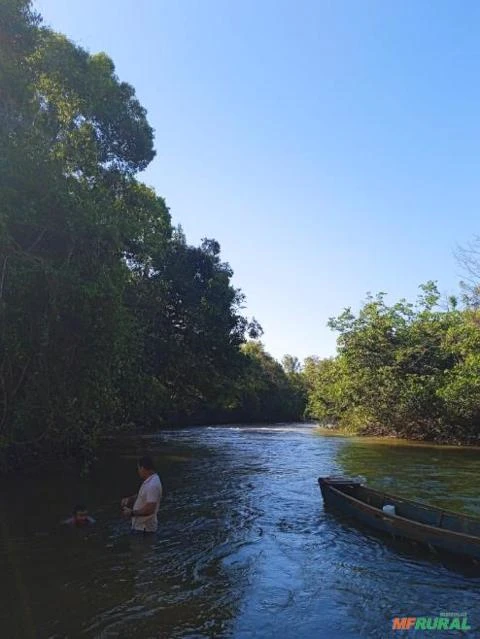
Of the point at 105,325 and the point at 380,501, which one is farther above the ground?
the point at 105,325

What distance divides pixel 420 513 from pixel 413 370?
2865 centimetres

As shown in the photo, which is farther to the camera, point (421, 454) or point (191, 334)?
point (191, 334)

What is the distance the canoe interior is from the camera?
34.0 ft

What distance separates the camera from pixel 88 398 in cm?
1606

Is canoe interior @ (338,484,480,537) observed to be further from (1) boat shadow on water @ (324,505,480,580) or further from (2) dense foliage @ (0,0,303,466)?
(2) dense foliage @ (0,0,303,466)

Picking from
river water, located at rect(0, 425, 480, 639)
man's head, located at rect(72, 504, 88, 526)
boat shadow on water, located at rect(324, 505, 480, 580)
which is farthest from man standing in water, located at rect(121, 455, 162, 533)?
boat shadow on water, located at rect(324, 505, 480, 580)

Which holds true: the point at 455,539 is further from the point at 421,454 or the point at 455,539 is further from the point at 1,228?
the point at 421,454

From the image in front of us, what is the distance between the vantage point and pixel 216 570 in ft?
30.7

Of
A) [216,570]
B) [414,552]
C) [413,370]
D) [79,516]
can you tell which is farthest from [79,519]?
[413,370]

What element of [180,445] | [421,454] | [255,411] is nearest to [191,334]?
[180,445]

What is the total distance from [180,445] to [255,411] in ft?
140

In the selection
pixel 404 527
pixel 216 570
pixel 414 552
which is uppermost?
pixel 404 527

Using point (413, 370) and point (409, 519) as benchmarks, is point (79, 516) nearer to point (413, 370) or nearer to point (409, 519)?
point (409, 519)

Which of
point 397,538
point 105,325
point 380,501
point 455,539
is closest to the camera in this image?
point 455,539
